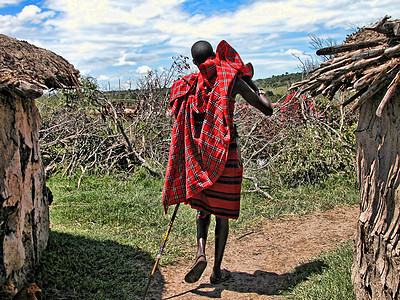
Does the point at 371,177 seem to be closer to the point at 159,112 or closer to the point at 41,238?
the point at 41,238

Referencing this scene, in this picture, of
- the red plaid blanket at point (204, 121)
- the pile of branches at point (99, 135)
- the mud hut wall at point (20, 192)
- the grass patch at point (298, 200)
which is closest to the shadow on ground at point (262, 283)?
the red plaid blanket at point (204, 121)

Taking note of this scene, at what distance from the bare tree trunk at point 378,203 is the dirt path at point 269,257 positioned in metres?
0.88

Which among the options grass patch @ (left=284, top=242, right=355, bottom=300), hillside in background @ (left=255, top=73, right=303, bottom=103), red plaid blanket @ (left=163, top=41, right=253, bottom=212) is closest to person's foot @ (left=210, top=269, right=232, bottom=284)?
grass patch @ (left=284, top=242, right=355, bottom=300)

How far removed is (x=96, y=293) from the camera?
10.4 ft

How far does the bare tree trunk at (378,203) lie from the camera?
7.81ft

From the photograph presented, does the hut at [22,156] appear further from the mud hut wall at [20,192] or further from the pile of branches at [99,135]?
the pile of branches at [99,135]

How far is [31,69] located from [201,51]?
4.49 feet

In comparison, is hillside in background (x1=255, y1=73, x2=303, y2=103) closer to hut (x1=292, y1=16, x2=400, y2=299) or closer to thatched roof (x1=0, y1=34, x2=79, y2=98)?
hut (x1=292, y1=16, x2=400, y2=299)

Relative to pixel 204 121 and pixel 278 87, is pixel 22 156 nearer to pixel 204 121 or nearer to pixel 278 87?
pixel 204 121

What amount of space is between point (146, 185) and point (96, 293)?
3448mm

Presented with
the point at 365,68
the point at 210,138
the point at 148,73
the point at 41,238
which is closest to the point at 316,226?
the point at 210,138

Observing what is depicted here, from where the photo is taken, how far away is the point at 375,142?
8.35 feet

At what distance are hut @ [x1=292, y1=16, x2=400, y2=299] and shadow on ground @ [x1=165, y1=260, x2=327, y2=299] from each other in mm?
701

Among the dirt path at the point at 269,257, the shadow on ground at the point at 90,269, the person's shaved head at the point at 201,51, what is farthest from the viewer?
the dirt path at the point at 269,257
